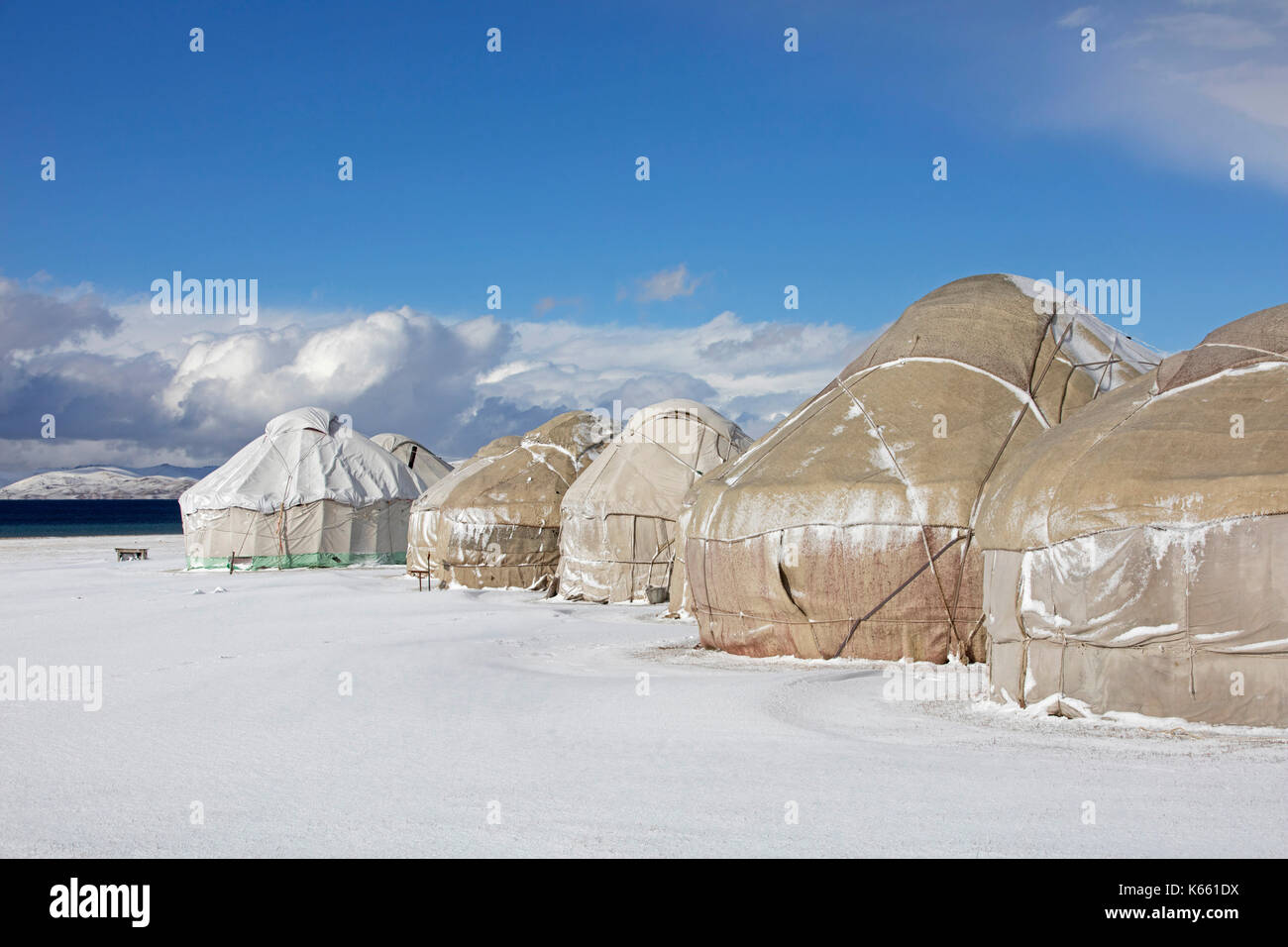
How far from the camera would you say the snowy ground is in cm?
498

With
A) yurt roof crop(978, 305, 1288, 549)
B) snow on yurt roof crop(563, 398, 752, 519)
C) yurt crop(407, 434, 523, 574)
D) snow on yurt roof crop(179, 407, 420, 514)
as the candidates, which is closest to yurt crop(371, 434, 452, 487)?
snow on yurt roof crop(179, 407, 420, 514)

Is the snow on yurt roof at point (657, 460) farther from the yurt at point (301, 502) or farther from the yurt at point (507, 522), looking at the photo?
the yurt at point (301, 502)

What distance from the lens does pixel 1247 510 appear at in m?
7.05

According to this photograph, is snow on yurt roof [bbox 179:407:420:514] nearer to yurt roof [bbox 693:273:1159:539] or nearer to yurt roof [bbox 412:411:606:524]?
yurt roof [bbox 412:411:606:524]

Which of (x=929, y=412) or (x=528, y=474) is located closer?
(x=929, y=412)

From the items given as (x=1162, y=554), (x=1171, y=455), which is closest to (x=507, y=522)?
(x=1171, y=455)

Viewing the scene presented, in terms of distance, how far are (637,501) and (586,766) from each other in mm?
11948

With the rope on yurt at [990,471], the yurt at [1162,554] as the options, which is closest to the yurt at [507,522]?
the rope on yurt at [990,471]

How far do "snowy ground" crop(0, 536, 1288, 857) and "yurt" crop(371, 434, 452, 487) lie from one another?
25.2 m

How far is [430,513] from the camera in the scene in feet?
78.9

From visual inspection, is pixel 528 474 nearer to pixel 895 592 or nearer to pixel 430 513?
pixel 430 513

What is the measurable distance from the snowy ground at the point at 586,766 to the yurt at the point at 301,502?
18326mm

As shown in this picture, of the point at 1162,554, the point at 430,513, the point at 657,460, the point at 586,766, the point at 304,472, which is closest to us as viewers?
the point at 586,766
